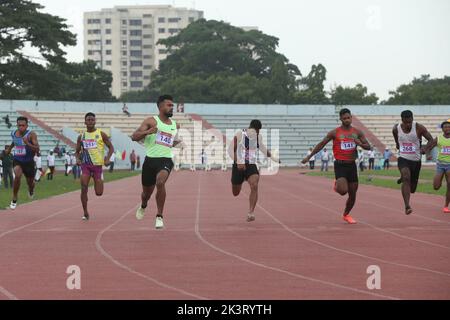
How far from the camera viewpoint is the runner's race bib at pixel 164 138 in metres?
14.0

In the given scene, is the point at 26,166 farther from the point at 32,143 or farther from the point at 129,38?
the point at 129,38

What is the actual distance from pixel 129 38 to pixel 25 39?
463ft

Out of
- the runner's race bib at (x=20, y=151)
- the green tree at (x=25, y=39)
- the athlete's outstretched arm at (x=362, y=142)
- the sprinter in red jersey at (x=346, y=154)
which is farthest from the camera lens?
the green tree at (x=25, y=39)

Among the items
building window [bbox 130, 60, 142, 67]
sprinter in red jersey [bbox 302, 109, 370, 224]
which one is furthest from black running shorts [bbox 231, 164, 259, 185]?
building window [bbox 130, 60, 142, 67]

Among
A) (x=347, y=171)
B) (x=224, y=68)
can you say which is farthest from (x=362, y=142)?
(x=224, y=68)

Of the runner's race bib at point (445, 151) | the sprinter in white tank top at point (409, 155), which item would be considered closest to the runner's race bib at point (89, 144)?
the sprinter in white tank top at point (409, 155)

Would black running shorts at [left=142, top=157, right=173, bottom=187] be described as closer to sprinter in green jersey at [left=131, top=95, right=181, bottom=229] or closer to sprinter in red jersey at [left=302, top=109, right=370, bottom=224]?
sprinter in green jersey at [left=131, top=95, right=181, bottom=229]

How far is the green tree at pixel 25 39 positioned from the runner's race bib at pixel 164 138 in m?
37.2

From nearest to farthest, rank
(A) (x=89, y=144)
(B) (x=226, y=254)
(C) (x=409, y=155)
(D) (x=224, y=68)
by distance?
(B) (x=226, y=254)
(C) (x=409, y=155)
(A) (x=89, y=144)
(D) (x=224, y=68)

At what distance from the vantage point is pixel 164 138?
14.0 metres

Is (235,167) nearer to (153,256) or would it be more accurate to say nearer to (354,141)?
(354,141)

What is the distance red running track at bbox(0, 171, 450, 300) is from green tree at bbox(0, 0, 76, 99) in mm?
32489

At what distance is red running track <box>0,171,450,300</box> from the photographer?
7.89 meters

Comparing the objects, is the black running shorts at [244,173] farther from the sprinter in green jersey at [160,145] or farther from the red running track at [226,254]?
the sprinter in green jersey at [160,145]
